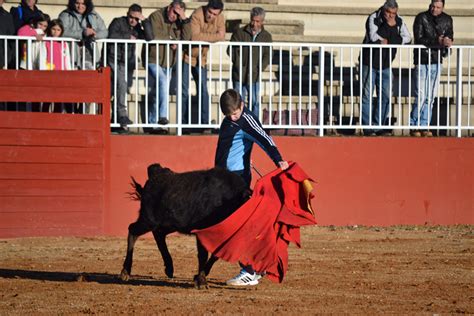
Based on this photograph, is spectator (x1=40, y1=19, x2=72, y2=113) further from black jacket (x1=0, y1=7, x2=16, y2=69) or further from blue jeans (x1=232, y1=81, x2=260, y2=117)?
blue jeans (x1=232, y1=81, x2=260, y2=117)

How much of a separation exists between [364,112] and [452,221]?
1.96 meters

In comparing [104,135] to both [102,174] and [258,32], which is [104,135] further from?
[258,32]

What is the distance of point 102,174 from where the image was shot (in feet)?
47.4

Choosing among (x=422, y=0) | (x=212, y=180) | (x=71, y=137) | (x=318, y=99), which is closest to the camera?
(x=212, y=180)

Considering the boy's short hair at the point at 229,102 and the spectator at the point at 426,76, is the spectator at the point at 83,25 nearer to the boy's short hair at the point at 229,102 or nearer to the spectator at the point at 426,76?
the spectator at the point at 426,76

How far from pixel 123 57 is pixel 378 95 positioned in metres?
3.47

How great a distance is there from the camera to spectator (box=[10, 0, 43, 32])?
15.2 meters

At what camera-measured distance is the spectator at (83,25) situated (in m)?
14.7

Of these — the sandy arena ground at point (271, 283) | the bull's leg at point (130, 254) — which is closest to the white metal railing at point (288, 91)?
the sandy arena ground at point (271, 283)

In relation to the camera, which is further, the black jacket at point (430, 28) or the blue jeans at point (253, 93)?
the black jacket at point (430, 28)

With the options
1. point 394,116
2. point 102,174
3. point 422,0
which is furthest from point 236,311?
point 422,0

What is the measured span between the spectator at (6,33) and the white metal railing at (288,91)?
0.05 meters

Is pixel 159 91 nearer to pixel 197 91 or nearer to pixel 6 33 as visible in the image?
pixel 197 91

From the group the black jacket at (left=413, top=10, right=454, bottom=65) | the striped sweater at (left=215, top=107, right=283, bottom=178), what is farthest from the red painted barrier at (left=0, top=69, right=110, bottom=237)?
the black jacket at (left=413, top=10, right=454, bottom=65)
